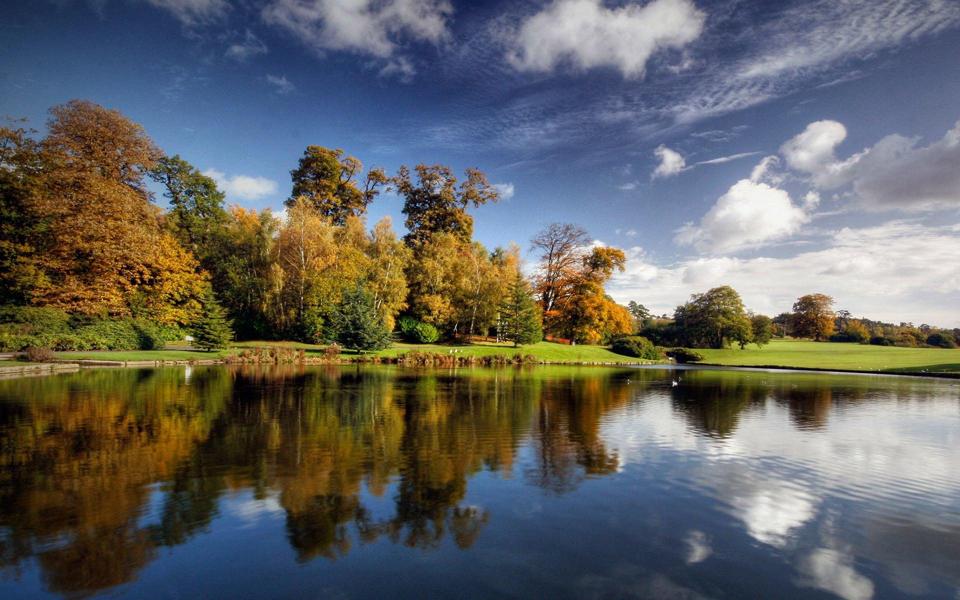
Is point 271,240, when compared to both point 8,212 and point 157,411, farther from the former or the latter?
point 157,411

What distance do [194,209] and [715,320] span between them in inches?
2683

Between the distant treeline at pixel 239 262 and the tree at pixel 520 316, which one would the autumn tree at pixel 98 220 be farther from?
the tree at pixel 520 316

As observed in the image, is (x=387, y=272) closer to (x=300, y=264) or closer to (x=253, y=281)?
(x=300, y=264)

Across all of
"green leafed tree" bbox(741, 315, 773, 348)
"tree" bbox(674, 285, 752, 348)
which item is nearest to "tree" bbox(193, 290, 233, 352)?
"tree" bbox(674, 285, 752, 348)

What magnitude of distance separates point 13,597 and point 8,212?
40018 mm

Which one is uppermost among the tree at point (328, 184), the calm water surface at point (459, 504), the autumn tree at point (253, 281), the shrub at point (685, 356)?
the tree at point (328, 184)

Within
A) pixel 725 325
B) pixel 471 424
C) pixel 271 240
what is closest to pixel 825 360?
pixel 725 325

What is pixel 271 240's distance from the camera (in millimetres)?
44812

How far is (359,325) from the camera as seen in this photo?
4000 cm

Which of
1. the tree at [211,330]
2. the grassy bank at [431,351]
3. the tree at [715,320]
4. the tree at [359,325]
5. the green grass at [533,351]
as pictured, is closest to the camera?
the grassy bank at [431,351]

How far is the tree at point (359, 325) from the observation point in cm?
3991

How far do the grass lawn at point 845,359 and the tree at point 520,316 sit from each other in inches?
896

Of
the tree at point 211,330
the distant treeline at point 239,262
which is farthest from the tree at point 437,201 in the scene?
the tree at point 211,330

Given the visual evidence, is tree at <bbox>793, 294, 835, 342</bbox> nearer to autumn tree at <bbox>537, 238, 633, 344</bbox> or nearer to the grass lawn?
the grass lawn
